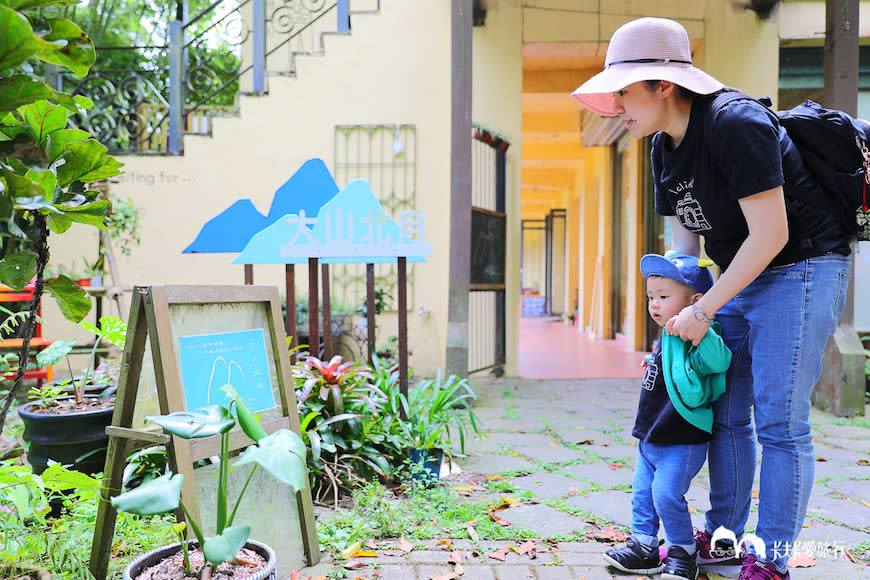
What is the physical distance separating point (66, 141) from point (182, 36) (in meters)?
5.09

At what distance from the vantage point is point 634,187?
7.57 metres

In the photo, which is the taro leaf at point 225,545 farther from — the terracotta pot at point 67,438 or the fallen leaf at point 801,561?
the fallen leaf at point 801,561

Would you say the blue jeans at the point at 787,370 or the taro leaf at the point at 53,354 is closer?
the blue jeans at the point at 787,370

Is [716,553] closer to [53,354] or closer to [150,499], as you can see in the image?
[150,499]

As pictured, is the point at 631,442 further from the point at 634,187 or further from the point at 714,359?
the point at 634,187

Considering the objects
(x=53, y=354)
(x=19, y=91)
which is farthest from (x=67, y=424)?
(x=19, y=91)

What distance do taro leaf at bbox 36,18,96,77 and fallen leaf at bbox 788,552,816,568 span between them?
7.54 feet

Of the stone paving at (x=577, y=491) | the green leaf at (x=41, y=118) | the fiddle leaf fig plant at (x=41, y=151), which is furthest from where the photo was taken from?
the stone paving at (x=577, y=491)

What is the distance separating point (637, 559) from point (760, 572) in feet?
1.06

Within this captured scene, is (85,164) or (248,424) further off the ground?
(85,164)

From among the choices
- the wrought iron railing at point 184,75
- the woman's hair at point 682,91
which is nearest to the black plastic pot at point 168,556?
the woman's hair at point 682,91

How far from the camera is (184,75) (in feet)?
19.6

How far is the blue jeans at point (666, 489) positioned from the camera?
6.09 ft

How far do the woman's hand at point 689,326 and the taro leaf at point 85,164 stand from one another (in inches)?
57.6
